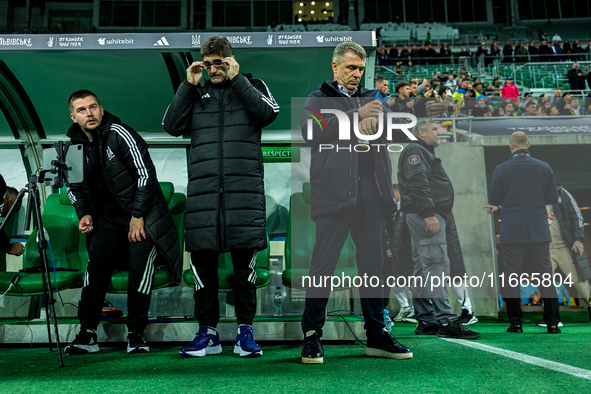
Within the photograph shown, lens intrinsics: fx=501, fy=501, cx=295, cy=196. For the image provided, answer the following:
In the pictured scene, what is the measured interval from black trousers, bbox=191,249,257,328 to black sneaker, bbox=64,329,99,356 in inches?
31.0

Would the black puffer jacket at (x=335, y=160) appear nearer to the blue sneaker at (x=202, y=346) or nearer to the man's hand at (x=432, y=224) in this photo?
the blue sneaker at (x=202, y=346)

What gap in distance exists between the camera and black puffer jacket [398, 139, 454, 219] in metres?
4.69

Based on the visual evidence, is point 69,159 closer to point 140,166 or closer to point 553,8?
point 140,166

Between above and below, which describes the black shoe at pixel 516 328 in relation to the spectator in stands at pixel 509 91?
below

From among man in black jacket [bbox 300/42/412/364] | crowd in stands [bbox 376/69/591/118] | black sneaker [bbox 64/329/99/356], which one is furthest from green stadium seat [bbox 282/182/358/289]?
crowd in stands [bbox 376/69/591/118]

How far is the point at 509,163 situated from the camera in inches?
202

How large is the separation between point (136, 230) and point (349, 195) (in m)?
1.49

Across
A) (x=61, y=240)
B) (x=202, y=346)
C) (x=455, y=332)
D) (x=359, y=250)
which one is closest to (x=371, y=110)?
(x=359, y=250)

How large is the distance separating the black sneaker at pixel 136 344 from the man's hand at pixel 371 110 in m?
2.01

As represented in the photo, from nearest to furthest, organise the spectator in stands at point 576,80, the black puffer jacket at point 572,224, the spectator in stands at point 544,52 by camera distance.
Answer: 1. the black puffer jacket at point 572,224
2. the spectator in stands at point 576,80
3. the spectator in stands at point 544,52

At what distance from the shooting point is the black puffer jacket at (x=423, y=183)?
185 inches

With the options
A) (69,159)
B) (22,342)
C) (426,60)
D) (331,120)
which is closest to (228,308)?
(22,342)

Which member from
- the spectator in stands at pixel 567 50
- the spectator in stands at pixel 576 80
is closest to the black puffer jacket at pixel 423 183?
the spectator in stands at pixel 576 80

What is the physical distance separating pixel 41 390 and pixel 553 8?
120 feet
